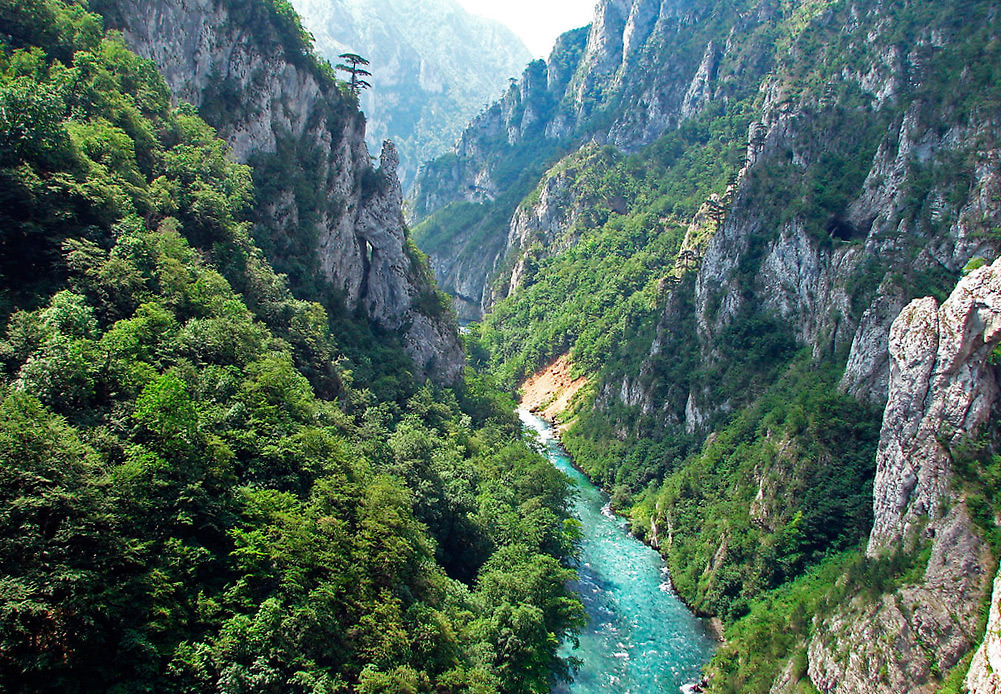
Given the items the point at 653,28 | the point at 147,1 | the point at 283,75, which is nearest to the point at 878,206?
the point at 283,75

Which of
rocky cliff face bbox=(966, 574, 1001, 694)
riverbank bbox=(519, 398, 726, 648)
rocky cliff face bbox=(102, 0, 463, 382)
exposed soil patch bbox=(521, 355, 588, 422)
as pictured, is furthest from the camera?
exposed soil patch bbox=(521, 355, 588, 422)

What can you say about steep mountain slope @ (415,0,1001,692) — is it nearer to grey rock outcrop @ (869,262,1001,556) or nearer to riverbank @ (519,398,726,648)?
grey rock outcrop @ (869,262,1001,556)

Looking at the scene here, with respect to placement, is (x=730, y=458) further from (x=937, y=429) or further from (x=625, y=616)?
(x=937, y=429)

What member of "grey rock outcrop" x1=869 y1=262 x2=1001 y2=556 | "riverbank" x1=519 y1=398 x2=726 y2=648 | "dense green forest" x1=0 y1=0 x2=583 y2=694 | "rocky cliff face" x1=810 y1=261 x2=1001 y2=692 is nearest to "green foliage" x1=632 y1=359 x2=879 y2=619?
"riverbank" x1=519 y1=398 x2=726 y2=648

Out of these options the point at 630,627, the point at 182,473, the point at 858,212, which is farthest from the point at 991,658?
the point at 858,212

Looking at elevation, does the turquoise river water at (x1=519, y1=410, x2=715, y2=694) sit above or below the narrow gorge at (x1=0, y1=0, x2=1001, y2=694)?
below

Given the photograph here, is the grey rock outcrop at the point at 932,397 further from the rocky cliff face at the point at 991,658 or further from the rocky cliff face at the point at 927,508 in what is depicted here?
the rocky cliff face at the point at 991,658
